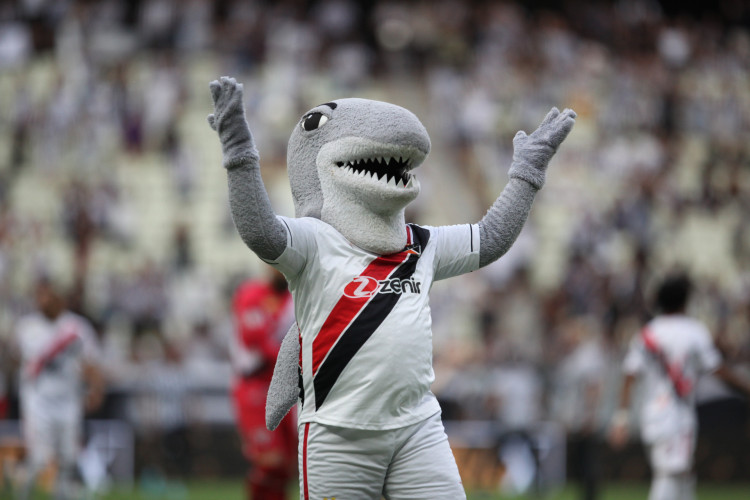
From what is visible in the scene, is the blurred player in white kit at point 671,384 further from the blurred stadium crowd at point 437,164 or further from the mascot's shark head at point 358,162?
the blurred stadium crowd at point 437,164

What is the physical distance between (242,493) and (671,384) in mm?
5355

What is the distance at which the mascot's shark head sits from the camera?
14.9ft

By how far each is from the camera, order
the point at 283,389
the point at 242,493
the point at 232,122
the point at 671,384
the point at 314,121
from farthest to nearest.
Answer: the point at 242,493
the point at 671,384
the point at 314,121
the point at 283,389
the point at 232,122

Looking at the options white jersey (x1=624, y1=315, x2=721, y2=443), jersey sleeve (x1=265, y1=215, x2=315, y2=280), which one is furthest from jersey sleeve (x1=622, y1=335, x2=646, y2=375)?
jersey sleeve (x1=265, y1=215, x2=315, y2=280)

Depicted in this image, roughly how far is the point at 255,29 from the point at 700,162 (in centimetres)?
859

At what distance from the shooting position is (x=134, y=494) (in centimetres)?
1188

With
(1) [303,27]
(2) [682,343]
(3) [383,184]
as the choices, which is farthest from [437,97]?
(3) [383,184]

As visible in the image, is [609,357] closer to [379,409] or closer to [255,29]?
[379,409]

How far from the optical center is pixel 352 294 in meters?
4.45

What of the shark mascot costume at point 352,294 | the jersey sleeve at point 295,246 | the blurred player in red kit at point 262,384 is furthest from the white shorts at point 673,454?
the jersey sleeve at point 295,246

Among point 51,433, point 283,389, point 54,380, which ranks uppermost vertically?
point 283,389

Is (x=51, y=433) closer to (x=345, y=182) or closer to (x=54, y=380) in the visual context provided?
(x=54, y=380)

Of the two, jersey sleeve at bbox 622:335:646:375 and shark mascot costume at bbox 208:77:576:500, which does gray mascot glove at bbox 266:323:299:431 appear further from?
jersey sleeve at bbox 622:335:646:375

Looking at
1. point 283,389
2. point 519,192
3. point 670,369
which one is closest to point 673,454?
point 670,369
